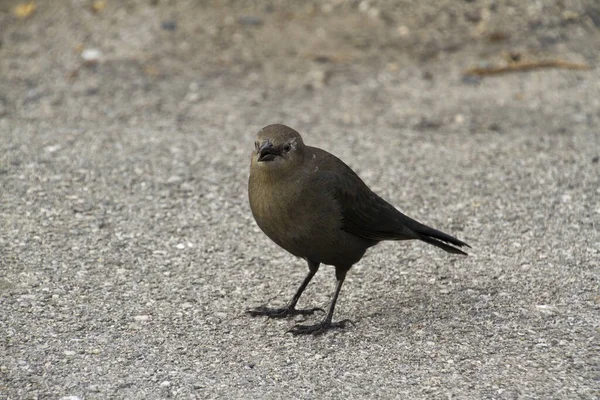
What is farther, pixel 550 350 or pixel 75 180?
pixel 75 180

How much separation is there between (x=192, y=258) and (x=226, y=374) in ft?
5.05

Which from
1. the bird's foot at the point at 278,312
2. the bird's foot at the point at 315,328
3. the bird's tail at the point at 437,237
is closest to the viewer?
the bird's foot at the point at 315,328

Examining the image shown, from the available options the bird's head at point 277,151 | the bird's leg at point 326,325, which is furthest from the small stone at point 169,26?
the bird's leg at point 326,325

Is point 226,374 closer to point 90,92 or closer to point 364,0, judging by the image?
point 90,92

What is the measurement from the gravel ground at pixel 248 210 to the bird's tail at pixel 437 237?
0.30 m

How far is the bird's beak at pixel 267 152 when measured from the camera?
4.77 meters

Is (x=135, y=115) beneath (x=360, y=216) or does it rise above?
beneath

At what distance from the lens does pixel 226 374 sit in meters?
4.42

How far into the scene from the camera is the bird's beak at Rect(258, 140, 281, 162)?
4.77 metres

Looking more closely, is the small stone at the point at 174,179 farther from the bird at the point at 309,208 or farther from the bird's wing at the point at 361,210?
the bird's wing at the point at 361,210

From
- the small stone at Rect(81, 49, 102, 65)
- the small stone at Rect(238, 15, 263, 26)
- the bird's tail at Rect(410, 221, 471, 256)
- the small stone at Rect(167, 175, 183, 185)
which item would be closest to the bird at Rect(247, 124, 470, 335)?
the bird's tail at Rect(410, 221, 471, 256)

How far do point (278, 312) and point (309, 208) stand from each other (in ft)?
2.37

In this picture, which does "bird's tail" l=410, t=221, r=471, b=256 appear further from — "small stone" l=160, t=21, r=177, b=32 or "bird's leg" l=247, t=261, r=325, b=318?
"small stone" l=160, t=21, r=177, b=32

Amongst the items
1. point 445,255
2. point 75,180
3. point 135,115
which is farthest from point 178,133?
Answer: point 445,255
